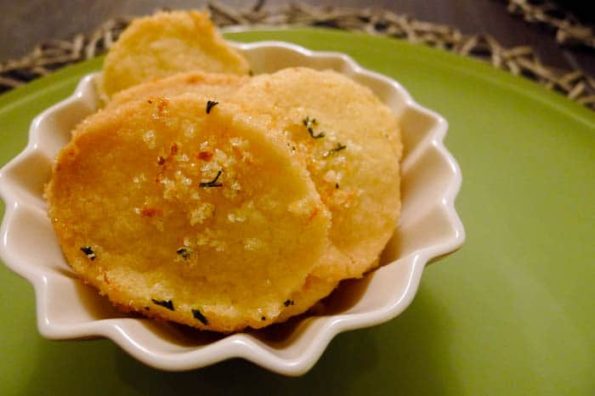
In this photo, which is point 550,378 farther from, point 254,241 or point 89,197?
point 89,197

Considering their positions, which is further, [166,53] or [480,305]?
[166,53]

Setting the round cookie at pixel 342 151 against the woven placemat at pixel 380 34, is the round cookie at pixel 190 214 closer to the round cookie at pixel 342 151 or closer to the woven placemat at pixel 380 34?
the round cookie at pixel 342 151

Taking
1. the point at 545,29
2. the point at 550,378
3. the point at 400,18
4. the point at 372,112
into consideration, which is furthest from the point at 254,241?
the point at 545,29

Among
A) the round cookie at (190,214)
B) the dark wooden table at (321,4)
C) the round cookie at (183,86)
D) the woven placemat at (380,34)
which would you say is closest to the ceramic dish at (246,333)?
the round cookie at (190,214)

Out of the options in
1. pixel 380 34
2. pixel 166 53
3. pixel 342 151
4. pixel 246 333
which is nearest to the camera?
pixel 246 333

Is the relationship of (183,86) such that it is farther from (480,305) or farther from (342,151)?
(480,305)

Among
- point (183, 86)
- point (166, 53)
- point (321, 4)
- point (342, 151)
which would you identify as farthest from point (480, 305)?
point (321, 4)

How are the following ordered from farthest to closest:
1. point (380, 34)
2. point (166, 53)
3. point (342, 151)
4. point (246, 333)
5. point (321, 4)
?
point (321, 4)
point (380, 34)
point (166, 53)
point (342, 151)
point (246, 333)
